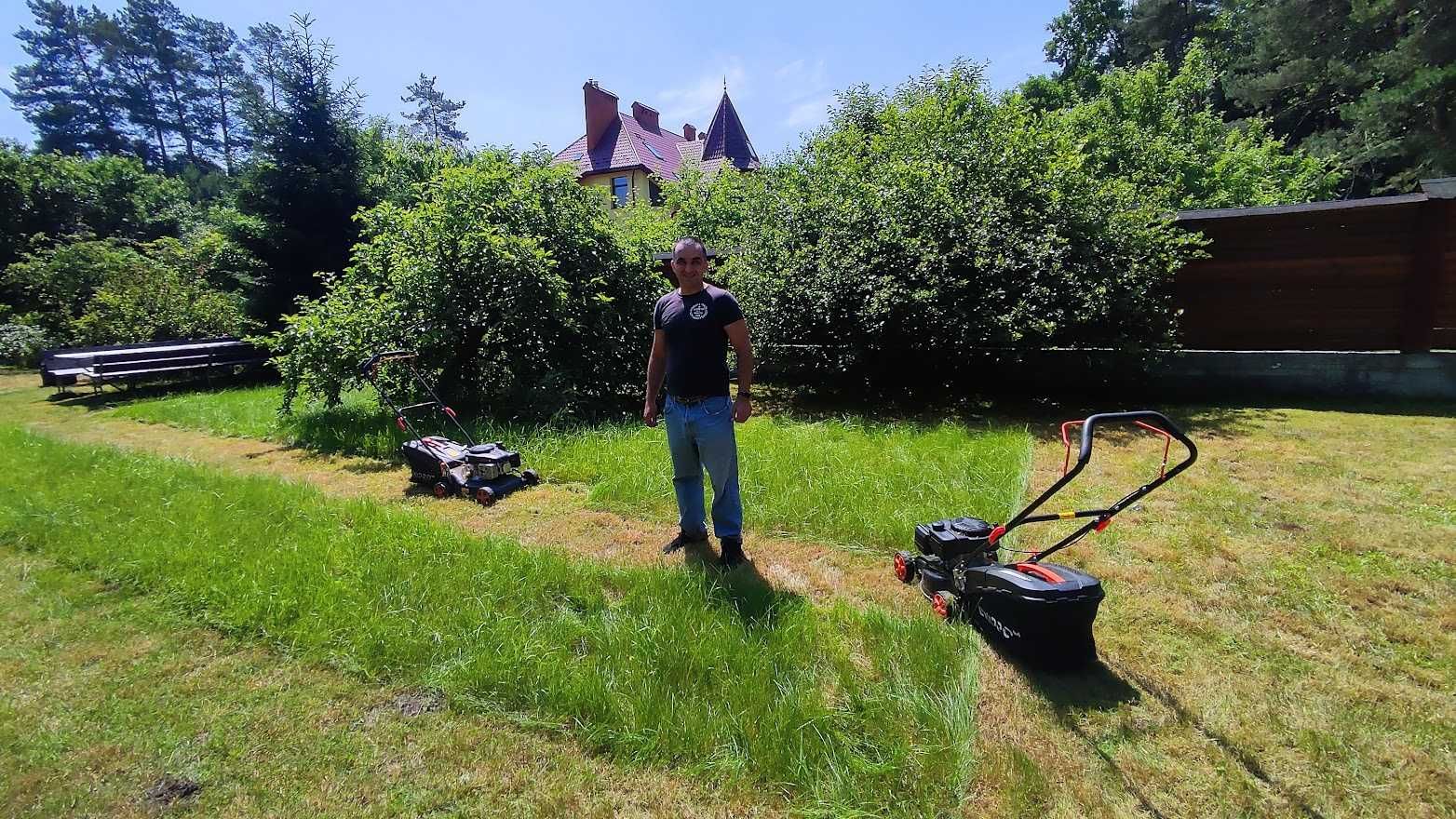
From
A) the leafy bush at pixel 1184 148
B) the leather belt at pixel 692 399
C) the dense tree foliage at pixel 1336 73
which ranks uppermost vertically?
the dense tree foliage at pixel 1336 73

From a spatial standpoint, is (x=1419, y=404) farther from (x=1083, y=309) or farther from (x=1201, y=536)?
(x=1201, y=536)

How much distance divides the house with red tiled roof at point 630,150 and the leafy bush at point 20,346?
1864cm

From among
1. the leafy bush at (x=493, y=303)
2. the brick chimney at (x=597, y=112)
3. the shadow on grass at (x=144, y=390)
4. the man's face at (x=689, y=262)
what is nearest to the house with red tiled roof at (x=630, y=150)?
the brick chimney at (x=597, y=112)

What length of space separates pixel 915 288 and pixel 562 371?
13.5 ft

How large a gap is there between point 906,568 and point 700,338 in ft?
5.18

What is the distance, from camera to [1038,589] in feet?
7.18

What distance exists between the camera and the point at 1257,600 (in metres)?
2.82

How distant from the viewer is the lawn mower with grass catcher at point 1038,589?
7.00 ft

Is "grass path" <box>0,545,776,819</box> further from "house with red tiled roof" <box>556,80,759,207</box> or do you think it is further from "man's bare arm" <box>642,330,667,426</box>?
"house with red tiled roof" <box>556,80,759,207</box>

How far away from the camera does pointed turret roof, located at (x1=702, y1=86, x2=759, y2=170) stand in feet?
95.0

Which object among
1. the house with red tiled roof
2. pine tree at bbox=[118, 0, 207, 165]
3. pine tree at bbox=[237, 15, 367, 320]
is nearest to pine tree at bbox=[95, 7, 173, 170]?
pine tree at bbox=[118, 0, 207, 165]

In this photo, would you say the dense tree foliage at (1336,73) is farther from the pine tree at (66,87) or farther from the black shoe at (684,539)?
the pine tree at (66,87)

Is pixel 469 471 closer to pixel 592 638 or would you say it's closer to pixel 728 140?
pixel 592 638

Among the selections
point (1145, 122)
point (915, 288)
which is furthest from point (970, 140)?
point (1145, 122)
